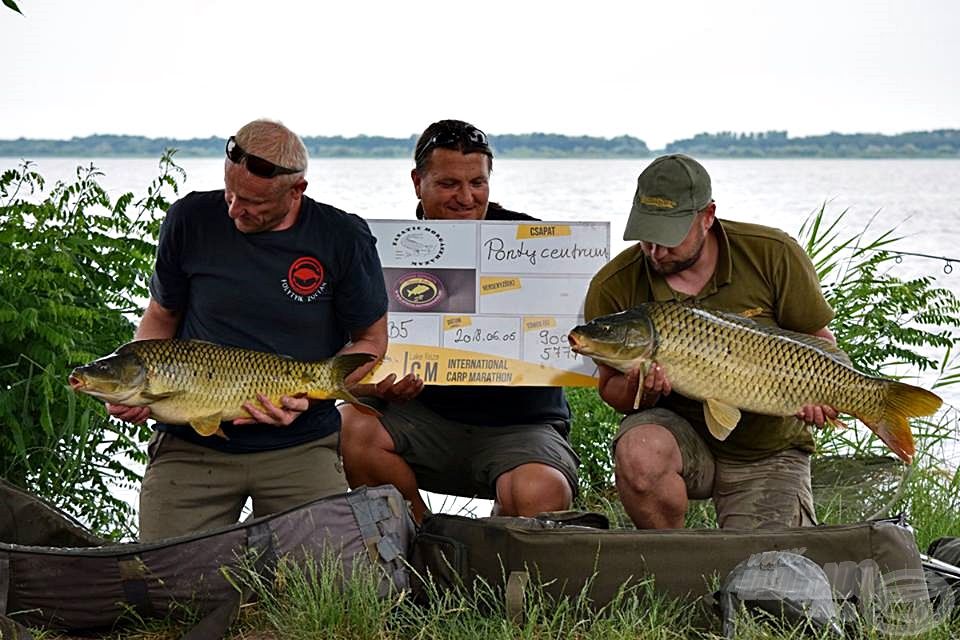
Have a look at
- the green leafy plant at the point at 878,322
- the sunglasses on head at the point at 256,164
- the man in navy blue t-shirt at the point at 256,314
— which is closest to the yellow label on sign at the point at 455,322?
the man in navy blue t-shirt at the point at 256,314

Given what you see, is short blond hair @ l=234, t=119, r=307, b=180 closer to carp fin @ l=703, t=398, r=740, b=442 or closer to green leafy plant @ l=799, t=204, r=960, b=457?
carp fin @ l=703, t=398, r=740, b=442

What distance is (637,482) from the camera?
3654 mm

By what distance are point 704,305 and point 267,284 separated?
1206 millimetres

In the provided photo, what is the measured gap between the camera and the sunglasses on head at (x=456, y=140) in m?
4.27

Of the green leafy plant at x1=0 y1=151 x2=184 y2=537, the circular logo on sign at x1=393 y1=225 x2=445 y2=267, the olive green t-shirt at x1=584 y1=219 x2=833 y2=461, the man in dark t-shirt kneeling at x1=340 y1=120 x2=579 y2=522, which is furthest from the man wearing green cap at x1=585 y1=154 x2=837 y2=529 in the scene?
the green leafy plant at x1=0 y1=151 x2=184 y2=537

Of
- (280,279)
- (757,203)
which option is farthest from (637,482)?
(757,203)

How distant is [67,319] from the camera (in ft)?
A: 15.4

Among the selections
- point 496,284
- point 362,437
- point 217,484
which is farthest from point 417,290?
point 217,484

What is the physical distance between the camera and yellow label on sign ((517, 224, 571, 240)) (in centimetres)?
423

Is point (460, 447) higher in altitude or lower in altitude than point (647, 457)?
lower

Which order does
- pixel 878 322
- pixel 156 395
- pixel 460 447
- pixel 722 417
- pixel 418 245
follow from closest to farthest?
pixel 156 395, pixel 722 417, pixel 460 447, pixel 418 245, pixel 878 322

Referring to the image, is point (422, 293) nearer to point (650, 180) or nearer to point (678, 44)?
point (650, 180)

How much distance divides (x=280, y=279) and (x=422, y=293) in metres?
0.66

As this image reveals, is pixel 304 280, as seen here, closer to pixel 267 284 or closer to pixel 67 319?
pixel 267 284
